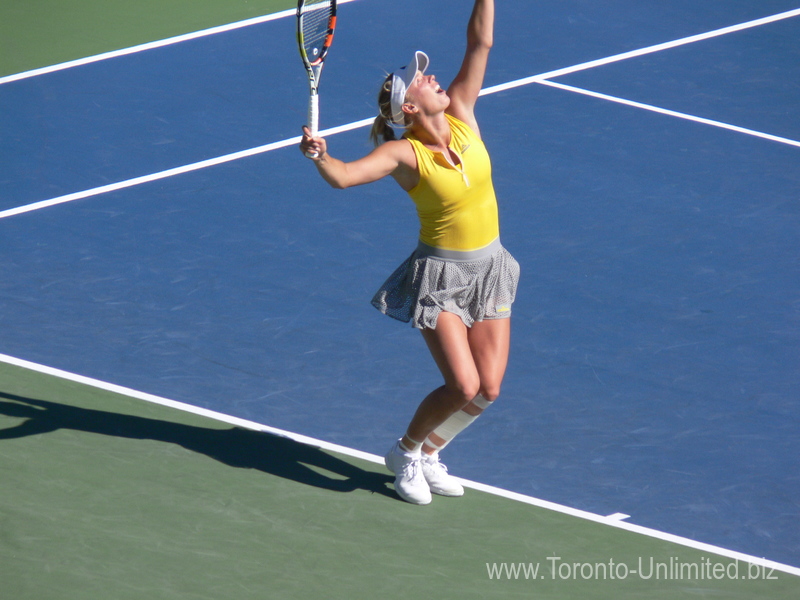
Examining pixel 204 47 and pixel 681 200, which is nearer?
pixel 681 200

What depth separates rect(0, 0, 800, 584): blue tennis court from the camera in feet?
22.1

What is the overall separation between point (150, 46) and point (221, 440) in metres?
6.87

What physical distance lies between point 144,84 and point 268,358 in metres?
4.92

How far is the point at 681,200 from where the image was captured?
31.5 ft

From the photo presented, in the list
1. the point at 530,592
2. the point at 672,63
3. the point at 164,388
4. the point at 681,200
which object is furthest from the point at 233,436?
the point at 672,63

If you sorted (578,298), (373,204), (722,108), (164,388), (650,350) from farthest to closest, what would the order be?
(722,108) → (373,204) → (578,298) → (650,350) → (164,388)

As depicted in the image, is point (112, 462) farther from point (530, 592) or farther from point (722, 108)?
point (722, 108)

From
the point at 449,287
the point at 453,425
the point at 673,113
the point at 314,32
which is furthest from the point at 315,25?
the point at 673,113

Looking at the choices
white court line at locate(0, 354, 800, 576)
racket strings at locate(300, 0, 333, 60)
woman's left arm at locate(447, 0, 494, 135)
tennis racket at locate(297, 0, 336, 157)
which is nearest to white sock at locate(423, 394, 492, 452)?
white court line at locate(0, 354, 800, 576)

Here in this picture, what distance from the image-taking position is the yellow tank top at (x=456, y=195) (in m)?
5.69

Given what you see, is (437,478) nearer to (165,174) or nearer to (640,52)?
(165,174)

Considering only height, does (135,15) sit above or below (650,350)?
above

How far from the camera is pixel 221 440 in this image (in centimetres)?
654

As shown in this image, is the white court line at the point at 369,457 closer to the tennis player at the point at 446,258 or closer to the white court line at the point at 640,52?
the tennis player at the point at 446,258
